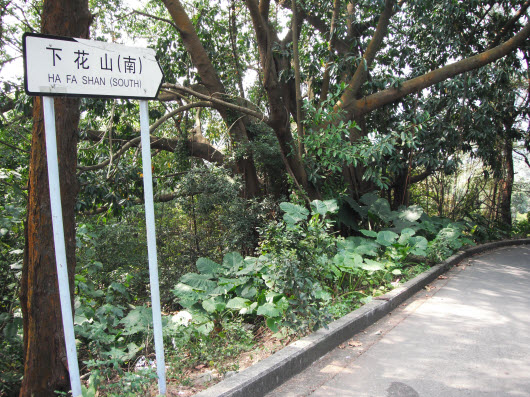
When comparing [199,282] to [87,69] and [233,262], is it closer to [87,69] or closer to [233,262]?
[233,262]

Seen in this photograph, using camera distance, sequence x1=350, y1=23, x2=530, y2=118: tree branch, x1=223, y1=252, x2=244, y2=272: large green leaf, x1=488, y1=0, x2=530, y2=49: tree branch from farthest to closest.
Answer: x1=488, y1=0, x2=530, y2=49: tree branch
x1=350, y1=23, x2=530, y2=118: tree branch
x1=223, y1=252, x2=244, y2=272: large green leaf

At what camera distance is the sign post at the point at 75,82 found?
111 inches

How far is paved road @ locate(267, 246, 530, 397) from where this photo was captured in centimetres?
370

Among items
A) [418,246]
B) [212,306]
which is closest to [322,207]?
[418,246]

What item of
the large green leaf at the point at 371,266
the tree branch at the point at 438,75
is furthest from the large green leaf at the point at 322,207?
the tree branch at the point at 438,75

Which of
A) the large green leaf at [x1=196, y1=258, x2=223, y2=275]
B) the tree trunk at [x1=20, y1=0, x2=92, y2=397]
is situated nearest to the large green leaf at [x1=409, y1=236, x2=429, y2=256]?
the large green leaf at [x1=196, y1=258, x2=223, y2=275]

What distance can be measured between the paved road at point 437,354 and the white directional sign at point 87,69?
2669 mm

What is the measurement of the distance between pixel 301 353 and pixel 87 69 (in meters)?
2.99

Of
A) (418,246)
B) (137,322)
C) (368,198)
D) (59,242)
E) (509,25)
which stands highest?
(509,25)

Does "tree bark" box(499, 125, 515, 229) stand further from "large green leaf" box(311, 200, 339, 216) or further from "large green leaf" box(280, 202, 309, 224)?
"large green leaf" box(280, 202, 309, 224)

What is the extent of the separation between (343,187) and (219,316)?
6392 millimetres

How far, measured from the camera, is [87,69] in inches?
117

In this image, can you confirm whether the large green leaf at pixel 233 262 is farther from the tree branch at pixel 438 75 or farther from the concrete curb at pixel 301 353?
the tree branch at pixel 438 75

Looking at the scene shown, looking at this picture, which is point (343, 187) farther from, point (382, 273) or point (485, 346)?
point (485, 346)
